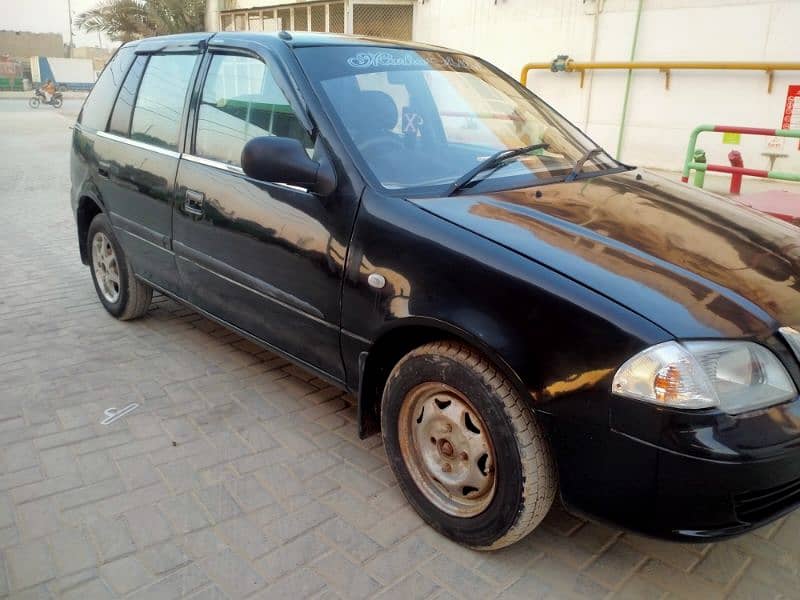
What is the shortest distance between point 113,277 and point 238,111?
6.39 feet

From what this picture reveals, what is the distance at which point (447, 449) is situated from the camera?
2.37m

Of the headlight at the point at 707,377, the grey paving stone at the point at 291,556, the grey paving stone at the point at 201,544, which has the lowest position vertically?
the grey paving stone at the point at 201,544

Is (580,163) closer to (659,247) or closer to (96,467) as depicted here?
(659,247)

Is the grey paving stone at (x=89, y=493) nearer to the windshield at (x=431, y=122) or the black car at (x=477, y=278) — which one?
the black car at (x=477, y=278)

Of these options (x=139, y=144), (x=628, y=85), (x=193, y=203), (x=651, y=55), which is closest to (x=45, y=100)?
(x=628, y=85)

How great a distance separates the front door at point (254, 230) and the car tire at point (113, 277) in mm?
890

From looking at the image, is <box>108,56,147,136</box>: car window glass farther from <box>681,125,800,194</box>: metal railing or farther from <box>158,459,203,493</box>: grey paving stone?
<box>681,125,800,194</box>: metal railing

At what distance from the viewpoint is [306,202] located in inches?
106

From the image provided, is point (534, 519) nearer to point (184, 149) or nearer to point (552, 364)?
point (552, 364)

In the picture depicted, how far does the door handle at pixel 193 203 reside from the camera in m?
3.26

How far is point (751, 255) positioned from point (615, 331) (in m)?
0.81

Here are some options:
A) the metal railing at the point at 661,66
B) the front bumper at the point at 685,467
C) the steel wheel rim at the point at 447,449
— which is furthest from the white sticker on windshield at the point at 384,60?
the metal railing at the point at 661,66

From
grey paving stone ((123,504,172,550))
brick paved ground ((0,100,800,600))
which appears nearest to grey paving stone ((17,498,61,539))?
brick paved ground ((0,100,800,600))

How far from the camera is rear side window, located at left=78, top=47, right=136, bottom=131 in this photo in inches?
166
